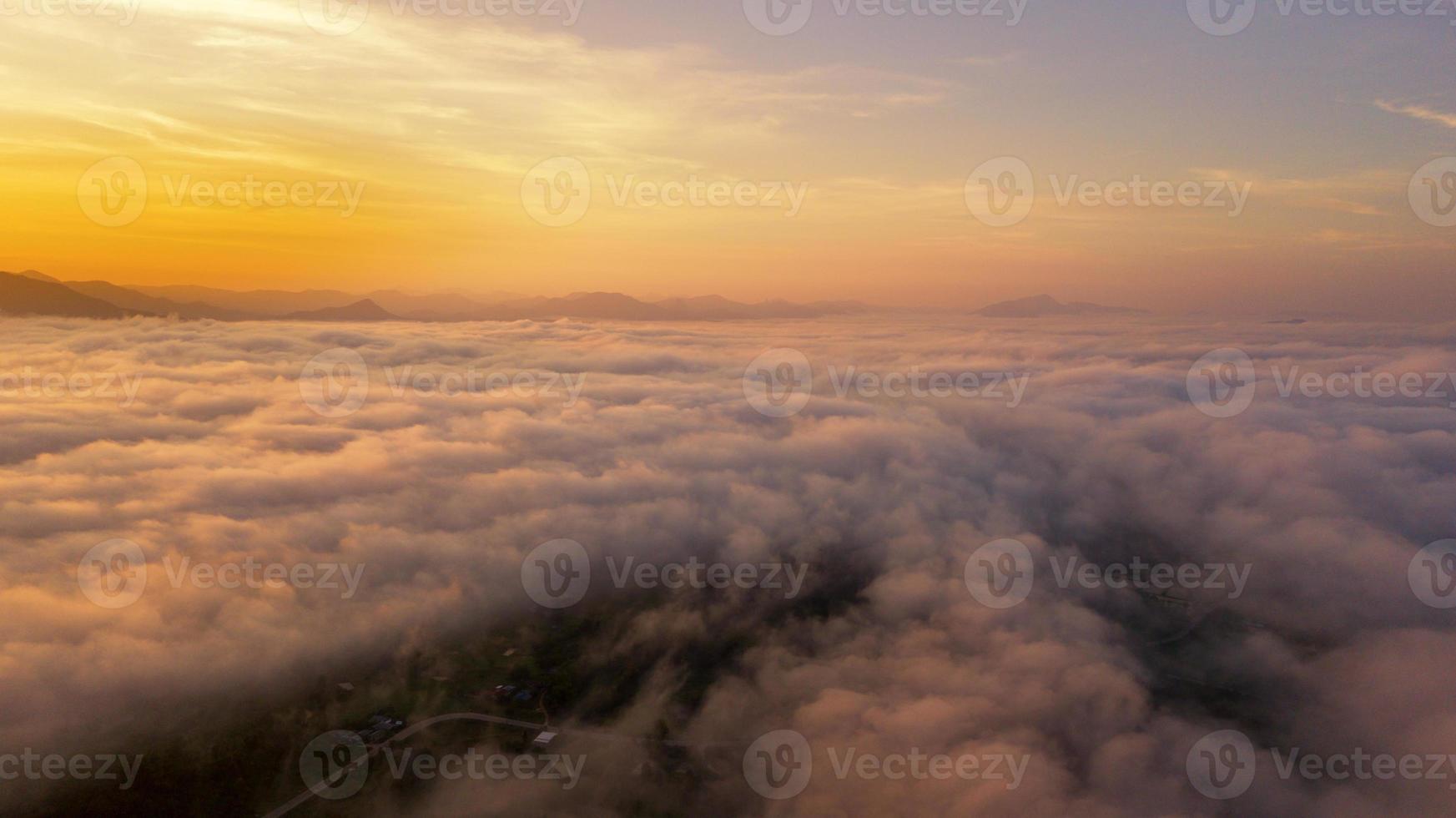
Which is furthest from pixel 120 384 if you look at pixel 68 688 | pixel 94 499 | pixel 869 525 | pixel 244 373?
pixel 869 525

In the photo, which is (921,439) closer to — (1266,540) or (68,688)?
(1266,540)
